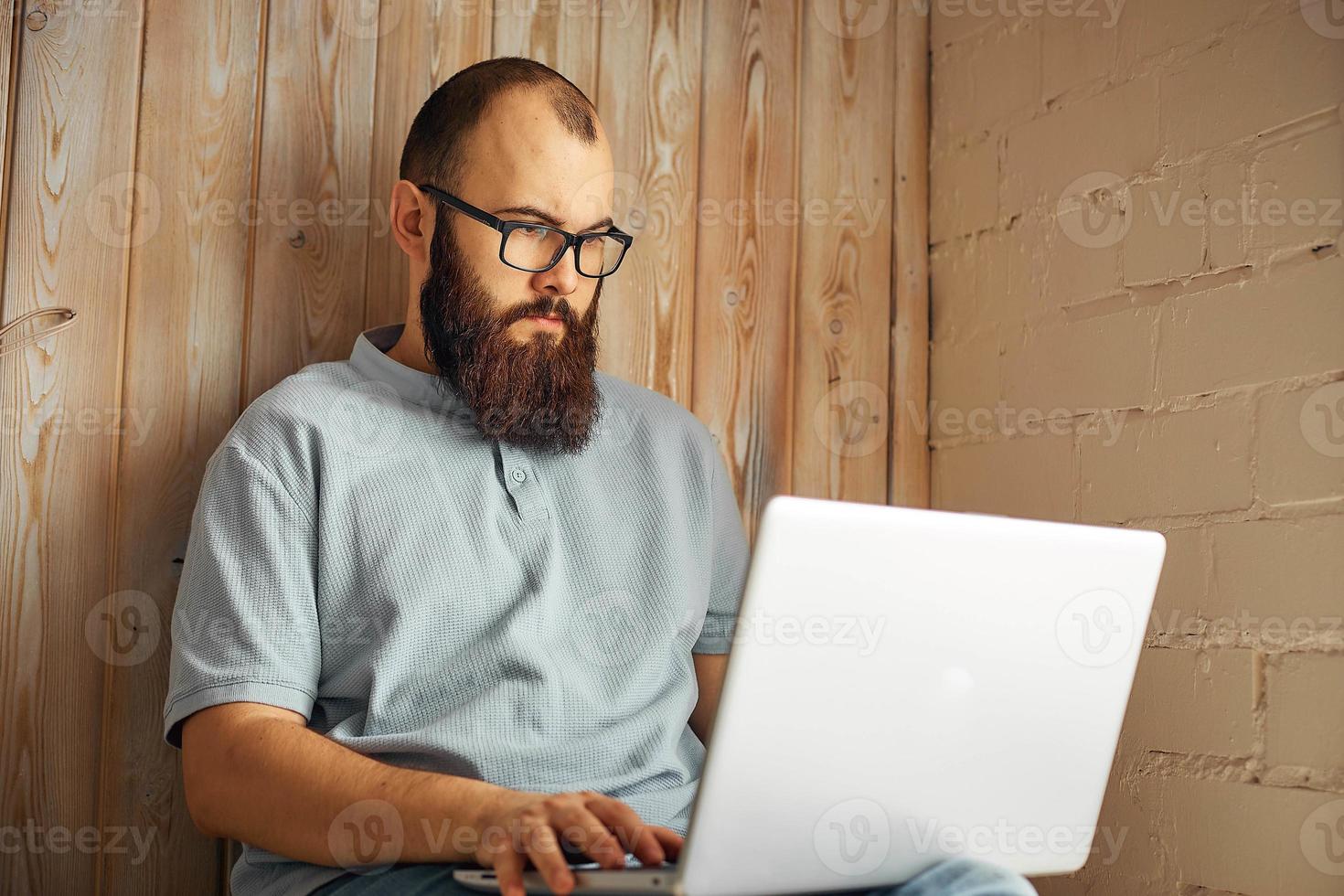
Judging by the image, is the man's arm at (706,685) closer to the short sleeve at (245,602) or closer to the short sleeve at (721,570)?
the short sleeve at (721,570)

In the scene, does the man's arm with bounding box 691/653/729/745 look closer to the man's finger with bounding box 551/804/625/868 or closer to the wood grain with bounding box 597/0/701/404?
the wood grain with bounding box 597/0/701/404

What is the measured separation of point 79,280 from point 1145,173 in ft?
4.33

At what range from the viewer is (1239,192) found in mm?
1343

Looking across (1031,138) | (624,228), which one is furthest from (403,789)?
(1031,138)

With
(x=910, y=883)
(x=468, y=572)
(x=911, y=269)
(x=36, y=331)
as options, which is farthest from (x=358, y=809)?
(x=911, y=269)

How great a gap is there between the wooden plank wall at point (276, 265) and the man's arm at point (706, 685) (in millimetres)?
311

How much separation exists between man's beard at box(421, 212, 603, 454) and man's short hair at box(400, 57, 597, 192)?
0.07m

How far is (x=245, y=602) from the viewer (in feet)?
3.57

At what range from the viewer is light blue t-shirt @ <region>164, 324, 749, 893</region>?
109 cm

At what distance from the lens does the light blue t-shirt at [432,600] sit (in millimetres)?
1094

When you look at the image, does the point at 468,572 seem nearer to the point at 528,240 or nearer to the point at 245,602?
the point at 245,602

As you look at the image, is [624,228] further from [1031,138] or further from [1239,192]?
[1239,192]

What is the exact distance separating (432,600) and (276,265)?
20.6 inches

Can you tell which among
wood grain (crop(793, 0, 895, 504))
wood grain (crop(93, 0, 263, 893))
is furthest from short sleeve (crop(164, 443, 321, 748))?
wood grain (crop(793, 0, 895, 504))
